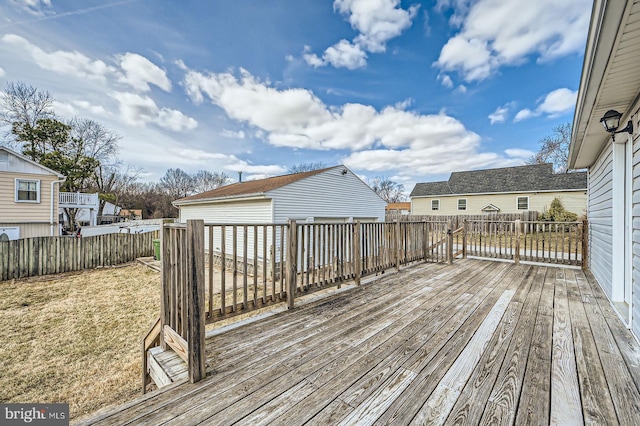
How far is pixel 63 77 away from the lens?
7180mm

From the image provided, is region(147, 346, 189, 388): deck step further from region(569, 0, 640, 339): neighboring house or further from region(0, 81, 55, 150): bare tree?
region(0, 81, 55, 150): bare tree

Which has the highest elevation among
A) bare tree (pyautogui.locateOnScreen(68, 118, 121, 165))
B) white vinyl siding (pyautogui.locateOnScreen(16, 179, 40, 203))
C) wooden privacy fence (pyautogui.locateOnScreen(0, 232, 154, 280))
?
bare tree (pyautogui.locateOnScreen(68, 118, 121, 165))

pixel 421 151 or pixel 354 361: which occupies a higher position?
pixel 421 151

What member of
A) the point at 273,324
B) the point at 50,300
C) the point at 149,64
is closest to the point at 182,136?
the point at 149,64

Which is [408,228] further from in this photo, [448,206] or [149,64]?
[448,206]

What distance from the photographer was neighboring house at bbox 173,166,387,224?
27.9 feet

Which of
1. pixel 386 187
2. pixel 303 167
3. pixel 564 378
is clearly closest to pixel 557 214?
pixel 564 378

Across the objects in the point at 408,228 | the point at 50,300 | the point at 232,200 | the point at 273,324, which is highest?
the point at 232,200

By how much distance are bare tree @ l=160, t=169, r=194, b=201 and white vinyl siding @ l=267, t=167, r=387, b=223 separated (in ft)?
114

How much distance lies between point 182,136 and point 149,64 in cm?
473

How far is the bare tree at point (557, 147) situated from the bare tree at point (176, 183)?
4309cm

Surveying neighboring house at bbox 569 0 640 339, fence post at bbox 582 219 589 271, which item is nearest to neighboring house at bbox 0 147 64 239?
neighboring house at bbox 569 0 640 339

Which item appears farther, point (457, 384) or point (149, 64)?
point (149, 64)

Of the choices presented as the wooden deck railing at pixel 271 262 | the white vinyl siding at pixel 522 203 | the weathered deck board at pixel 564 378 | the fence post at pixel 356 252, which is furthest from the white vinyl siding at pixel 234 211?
the white vinyl siding at pixel 522 203
